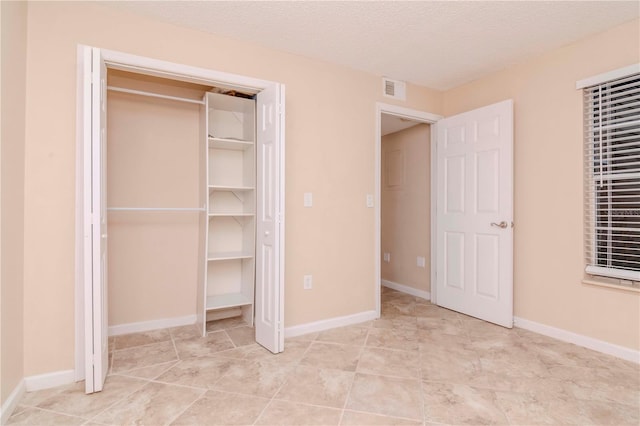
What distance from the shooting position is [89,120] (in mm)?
1989

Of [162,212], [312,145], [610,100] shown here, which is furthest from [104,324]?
[610,100]

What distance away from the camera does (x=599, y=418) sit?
5.95ft

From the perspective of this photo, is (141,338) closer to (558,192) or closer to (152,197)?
(152,197)

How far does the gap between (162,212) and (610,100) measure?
3884 mm

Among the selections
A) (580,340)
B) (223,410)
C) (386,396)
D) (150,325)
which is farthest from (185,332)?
(580,340)

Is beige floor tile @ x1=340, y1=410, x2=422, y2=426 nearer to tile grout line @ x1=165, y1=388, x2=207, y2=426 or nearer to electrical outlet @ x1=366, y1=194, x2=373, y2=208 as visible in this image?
tile grout line @ x1=165, y1=388, x2=207, y2=426

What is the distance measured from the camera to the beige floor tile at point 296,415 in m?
1.78

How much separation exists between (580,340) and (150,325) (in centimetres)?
369

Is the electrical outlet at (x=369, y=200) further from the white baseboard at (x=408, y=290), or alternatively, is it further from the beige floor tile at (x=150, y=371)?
the beige floor tile at (x=150, y=371)

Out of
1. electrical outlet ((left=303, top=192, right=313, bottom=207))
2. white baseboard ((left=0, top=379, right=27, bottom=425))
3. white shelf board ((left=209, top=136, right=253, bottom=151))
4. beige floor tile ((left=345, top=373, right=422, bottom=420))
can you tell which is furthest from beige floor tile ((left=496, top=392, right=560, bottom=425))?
white shelf board ((left=209, top=136, right=253, bottom=151))

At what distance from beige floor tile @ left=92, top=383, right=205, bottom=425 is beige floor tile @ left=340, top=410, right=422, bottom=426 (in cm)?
89

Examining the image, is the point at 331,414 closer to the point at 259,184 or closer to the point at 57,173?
the point at 259,184

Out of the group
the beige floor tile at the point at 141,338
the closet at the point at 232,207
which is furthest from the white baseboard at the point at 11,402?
the closet at the point at 232,207

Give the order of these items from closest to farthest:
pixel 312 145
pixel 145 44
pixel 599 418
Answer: pixel 599 418, pixel 145 44, pixel 312 145
